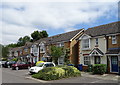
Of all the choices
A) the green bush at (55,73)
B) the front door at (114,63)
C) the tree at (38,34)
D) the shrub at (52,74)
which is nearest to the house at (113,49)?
the front door at (114,63)

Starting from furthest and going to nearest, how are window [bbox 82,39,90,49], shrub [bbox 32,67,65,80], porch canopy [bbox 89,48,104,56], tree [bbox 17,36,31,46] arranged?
tree [bbox 17,36,31,46], window [bbox 82,39,90,49], porch canopy [bbox 89,48,104,56], shrub [bbox 32,67,65,80]

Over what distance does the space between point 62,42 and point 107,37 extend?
31.8ft

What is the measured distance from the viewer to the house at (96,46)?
19.9 m

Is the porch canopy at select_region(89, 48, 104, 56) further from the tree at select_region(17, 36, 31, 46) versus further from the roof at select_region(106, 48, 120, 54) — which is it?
the tree at select_region(17, 36, 31, 46)

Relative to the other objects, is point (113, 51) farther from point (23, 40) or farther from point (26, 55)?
point (23, 40)

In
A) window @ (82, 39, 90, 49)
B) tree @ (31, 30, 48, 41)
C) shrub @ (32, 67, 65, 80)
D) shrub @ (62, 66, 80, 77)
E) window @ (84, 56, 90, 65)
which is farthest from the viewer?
tree @ (31, 30, 48, 41)

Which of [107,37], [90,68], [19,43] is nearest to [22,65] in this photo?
[90,68]

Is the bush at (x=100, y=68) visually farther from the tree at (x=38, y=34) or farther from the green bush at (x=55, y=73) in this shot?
the tree at (x=38, y=34)

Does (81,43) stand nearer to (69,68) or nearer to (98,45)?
(98,45)

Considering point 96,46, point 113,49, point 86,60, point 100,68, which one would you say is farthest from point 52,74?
point 86,60

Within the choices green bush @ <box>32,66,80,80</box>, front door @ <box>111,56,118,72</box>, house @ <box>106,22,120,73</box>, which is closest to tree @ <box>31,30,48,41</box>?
house @ <box>106,22,120,73</box>

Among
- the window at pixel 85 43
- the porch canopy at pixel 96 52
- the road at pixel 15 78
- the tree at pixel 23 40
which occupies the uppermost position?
the tree at pixel 23 40

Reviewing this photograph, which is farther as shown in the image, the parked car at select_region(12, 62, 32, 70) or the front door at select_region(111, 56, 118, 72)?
the parked car at select_region(12, 62, 32, 70)

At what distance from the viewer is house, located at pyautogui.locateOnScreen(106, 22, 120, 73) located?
18.5 meters
